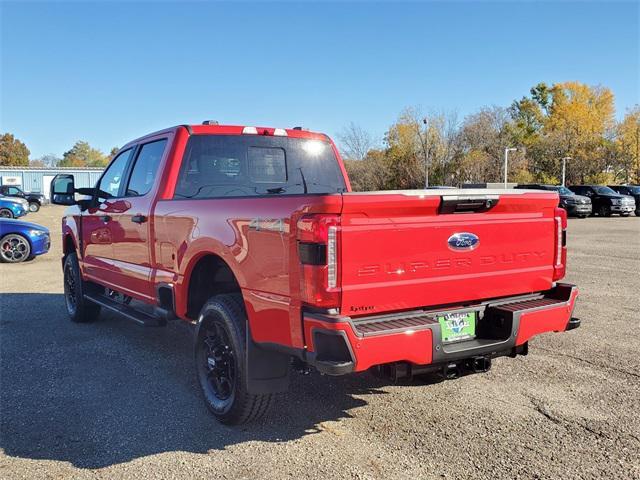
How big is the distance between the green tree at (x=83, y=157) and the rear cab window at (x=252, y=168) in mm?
133879

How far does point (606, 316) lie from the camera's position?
274 inches

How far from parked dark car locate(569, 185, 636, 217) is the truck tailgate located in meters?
29.6

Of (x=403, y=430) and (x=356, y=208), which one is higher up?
(x=356, y=208)

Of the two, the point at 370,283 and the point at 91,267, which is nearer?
the point at 370,283

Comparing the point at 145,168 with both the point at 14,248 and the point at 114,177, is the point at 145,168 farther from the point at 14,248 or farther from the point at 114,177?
the point at 14,248

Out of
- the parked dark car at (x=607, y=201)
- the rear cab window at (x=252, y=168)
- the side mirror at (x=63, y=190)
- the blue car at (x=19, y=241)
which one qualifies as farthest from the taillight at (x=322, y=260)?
the parked dark car at (x=607, y=201)

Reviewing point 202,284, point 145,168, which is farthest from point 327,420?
point 145,168

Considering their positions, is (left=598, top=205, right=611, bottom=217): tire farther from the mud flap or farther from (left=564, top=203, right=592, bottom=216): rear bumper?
the mud flap

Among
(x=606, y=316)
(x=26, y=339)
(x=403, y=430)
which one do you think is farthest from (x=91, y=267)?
(x=606, y=316)

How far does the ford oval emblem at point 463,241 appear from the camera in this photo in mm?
3426

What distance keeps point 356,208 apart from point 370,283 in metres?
0.43

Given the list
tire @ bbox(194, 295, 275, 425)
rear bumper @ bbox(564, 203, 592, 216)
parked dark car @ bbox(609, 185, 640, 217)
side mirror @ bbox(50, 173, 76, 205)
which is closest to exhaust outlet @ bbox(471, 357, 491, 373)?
tire @ bbox(194, 295, 275, 425)

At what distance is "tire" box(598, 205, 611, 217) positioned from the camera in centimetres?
3041

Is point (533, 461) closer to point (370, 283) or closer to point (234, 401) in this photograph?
point (370, 283)
